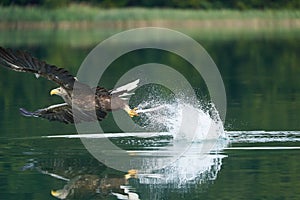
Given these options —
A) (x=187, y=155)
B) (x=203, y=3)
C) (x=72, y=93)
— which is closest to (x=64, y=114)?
(x=72, y=93)

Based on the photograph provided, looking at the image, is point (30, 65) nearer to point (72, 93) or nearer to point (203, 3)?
point (72, 93)

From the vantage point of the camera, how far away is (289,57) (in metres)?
34.9

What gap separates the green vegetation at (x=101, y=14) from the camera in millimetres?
54156

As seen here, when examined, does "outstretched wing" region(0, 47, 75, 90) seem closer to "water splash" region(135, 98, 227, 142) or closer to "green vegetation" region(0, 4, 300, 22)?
"water splash" region(135, 98, 227, 142)

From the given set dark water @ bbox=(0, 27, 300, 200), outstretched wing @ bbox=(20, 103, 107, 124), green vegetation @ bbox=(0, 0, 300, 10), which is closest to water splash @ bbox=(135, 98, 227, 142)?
dark water @ bbox=(0, 27, 300, 200)

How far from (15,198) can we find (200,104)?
890cm

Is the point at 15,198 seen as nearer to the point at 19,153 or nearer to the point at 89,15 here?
the point at 19,153

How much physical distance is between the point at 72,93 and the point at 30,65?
0.72 meters

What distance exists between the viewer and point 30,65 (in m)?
14.0

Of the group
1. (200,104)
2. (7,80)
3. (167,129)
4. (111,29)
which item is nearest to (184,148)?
(167,129)

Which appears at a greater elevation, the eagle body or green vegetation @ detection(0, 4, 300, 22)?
green vegetation @ detection(0, 4, 300, 22)

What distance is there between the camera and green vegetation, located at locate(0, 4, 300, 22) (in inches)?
2132

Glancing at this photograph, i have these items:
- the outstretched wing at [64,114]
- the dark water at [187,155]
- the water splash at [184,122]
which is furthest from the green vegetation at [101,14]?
the outstretched wing at [64,114]

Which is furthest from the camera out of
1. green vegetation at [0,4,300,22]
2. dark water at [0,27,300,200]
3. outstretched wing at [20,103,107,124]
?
green vegetation at [0,4,300,22]
